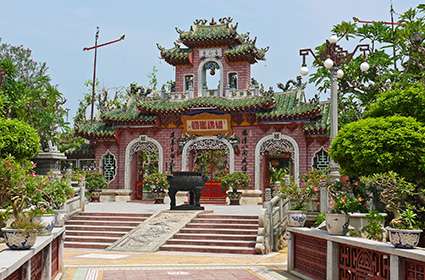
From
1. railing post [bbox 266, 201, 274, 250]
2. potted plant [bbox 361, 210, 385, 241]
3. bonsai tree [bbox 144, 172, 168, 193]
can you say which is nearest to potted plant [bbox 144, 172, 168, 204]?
bonsai tree [bbox 144, 172, 168, 193]

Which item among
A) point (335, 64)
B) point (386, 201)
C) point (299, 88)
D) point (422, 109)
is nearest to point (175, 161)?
point (299, 88)

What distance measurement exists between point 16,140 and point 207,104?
29.2 ft

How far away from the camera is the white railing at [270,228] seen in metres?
11.5

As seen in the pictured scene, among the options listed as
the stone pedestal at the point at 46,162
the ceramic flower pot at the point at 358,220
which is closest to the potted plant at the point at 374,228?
the ceramic flower pot at the point at 358,220

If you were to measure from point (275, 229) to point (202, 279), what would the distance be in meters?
4.28

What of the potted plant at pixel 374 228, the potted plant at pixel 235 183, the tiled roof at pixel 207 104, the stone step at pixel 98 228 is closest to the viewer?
the potted plant at pixel 374 228

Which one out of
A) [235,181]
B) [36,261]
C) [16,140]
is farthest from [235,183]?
[36,261]

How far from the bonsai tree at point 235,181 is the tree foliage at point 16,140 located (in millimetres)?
7942

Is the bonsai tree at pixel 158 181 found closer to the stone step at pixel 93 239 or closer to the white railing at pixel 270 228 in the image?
the stone step at pixel 93 239

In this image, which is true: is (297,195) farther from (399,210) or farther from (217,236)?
(399,210)

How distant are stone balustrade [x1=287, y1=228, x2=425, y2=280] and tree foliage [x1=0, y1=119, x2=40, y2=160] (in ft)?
23.4

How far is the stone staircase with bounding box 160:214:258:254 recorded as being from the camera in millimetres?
11789

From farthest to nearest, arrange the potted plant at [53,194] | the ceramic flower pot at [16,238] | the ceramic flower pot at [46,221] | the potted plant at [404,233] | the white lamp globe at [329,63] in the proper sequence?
the white lamp globe at [329,63] < the potted plant at [53,194] < the ceramic flower pot at [46,221] < the ceramic flower pot at [16,238] < the potted plant at [404,233]

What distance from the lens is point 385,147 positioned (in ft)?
24.6
